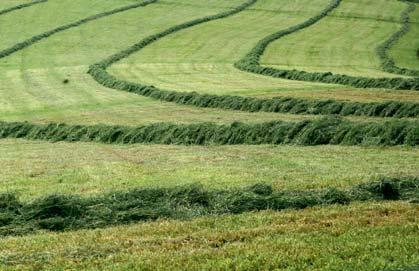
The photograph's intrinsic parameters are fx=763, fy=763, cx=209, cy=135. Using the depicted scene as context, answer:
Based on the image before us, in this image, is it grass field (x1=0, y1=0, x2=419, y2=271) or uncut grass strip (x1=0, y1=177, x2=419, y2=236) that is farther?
uncut grass strip (x1=0, y1=177, x2=419, y2=236)

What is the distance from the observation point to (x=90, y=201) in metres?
16.3

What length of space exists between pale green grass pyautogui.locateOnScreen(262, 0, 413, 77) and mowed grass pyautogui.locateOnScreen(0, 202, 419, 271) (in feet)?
131

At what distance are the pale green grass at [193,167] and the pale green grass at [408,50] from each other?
3940 centimetres

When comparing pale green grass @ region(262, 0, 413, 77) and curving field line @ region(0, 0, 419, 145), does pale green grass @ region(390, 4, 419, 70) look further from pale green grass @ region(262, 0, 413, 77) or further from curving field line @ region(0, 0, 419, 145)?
curving field line @ region(0, 0, 419, 145)

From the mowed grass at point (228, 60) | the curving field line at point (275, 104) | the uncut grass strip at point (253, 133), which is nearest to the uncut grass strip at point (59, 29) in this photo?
the mowed grass at point (228, 60)

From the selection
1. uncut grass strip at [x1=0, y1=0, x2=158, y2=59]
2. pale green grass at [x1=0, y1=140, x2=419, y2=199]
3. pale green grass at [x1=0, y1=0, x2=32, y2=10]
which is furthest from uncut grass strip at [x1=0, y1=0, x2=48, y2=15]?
pale green grass at [x1=0, y1=140, x2=419, y2=199]

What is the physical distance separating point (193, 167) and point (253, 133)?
20.5 feet

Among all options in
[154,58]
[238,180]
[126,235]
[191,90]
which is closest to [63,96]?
[191,90]

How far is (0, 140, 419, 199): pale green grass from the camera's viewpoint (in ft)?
63.2

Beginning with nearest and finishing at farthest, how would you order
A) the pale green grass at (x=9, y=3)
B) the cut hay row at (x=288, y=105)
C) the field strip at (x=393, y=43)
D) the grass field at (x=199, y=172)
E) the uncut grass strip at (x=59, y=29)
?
the grass field at (x=199, y=172) → the cut hay row at (x=288, y=105) → the field strip at (x=393, y=43) → the uncut grass strip at (x=59, y=29) → the pale green grass at (x=9, y=3)

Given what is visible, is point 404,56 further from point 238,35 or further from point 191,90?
point 191,90

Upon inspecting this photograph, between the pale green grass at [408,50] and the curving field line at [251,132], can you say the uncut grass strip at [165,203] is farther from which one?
the pale green grass at [408,50]

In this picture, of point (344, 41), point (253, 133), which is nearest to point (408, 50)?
point (344, 41)

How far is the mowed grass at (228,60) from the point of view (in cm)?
4409
